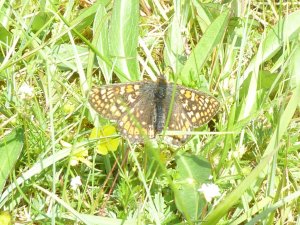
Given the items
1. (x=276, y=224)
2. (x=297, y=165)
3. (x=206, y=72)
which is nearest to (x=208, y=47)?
(x=206, y=72)

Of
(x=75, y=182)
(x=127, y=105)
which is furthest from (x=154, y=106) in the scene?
(x=75, y=182)

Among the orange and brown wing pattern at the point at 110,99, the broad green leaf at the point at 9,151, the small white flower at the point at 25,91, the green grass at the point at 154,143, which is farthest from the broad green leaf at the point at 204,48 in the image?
the broad green leaf at the point at 9,151

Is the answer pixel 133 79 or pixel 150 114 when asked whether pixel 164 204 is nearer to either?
pixel 150 114

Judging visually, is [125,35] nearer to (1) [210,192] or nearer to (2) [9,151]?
(2) [9,151]

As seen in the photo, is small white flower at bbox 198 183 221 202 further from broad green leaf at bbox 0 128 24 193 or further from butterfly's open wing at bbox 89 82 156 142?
broad green leaf at bbox 0 128 24 193

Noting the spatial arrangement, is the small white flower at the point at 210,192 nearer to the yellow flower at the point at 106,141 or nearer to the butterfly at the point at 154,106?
the butterfly at the point at 154,106

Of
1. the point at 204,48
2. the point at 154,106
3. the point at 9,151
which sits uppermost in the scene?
the point at 204,48
